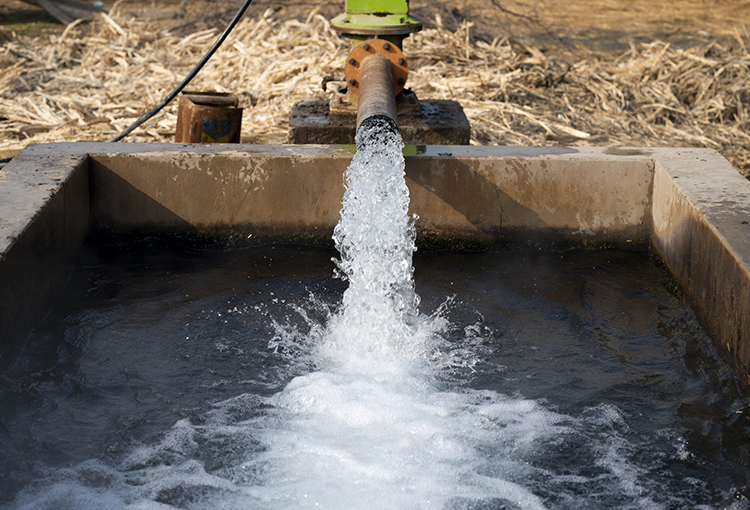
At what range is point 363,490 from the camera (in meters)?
3.09

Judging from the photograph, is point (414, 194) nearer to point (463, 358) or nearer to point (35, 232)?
point (463, 358)

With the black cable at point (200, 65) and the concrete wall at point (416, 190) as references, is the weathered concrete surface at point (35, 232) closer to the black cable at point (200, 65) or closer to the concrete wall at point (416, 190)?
Answer: the concrete wall at point (416, 190)

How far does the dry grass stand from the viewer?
7.85 metres

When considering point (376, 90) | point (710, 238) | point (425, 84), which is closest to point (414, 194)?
point (376, 90)

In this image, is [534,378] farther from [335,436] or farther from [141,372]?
[141,372]

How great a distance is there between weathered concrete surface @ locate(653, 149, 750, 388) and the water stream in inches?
6.1

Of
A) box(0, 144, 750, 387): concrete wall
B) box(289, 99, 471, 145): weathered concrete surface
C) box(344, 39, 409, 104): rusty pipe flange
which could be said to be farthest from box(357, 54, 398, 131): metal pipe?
box(289, 99, 471, 145): weathered concrete surface

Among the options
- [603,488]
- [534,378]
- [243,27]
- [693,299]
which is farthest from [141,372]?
[243,27]

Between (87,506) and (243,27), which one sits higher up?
(243,27)

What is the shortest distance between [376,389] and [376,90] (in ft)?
5.70

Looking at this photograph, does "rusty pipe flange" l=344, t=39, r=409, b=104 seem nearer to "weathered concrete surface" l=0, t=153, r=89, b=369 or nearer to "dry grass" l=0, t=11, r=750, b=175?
"weathered concrete surface" l=0, t=153, r=89, b=369

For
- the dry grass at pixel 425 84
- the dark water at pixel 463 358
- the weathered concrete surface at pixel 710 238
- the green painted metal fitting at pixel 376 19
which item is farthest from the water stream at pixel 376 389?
the dry grass at pixel 425 84

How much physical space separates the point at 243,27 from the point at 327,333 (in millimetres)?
7335

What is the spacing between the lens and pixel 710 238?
399 centimetres
